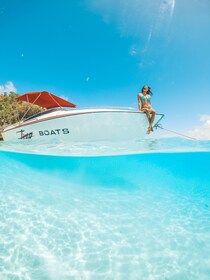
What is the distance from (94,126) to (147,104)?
8.61 feet

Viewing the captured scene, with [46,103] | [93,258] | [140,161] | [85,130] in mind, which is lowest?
[93,258]

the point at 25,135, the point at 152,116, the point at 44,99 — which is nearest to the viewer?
the point at 152,116

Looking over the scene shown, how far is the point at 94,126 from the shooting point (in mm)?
8281

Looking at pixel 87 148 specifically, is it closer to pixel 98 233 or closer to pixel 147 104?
pixel 147 104

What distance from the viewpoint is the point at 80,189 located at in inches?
243

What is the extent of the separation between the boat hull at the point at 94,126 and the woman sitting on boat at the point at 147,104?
20 centimetres

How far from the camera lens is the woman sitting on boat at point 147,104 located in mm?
8320

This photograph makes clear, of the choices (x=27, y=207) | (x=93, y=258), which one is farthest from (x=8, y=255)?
→ (x=27, y=207)

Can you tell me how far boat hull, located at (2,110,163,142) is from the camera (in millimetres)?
8008

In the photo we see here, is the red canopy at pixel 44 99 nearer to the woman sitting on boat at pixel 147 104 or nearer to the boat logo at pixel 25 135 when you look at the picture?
the boat logo at pixel 25 135

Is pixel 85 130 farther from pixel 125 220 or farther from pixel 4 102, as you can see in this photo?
pixel 4 102

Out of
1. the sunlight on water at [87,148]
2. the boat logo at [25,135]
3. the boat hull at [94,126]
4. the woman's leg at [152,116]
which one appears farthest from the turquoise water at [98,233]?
the woman's leg at [152,116]

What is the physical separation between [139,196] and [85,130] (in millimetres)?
3950

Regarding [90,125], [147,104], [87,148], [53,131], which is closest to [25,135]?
[53,131]
